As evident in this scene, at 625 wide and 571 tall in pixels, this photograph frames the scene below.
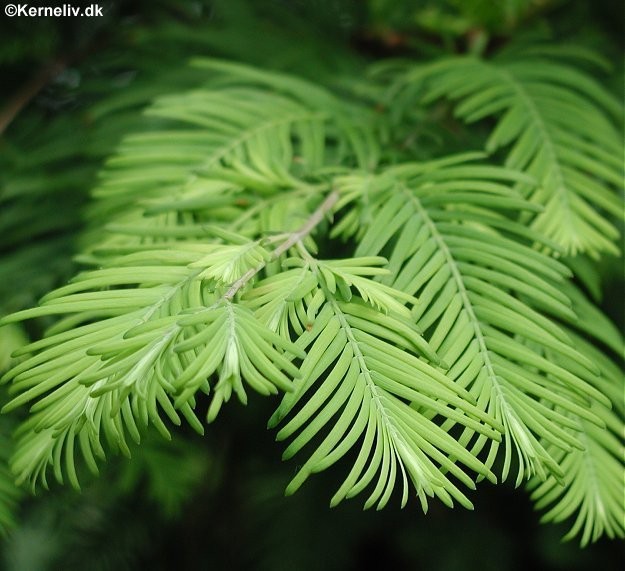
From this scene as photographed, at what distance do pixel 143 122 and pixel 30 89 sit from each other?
0.83 feet

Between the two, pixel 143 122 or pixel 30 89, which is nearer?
pixel 143 122

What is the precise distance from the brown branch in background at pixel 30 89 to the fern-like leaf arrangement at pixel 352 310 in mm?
339

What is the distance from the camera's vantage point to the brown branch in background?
0.86m

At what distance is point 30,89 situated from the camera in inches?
36.3

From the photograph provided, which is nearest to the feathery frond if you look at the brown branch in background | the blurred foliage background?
the blurred foliage background

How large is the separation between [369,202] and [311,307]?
0.57 ft

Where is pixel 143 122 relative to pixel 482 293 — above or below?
below

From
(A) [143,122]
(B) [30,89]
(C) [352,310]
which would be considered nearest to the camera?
(C) [352,310]

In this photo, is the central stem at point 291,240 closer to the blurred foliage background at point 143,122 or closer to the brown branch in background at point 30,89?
the blurred foliage background at point 143,122

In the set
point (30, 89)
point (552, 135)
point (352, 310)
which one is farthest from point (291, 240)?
point (30, 89)

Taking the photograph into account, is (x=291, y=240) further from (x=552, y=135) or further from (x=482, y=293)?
(x=552, y=135)

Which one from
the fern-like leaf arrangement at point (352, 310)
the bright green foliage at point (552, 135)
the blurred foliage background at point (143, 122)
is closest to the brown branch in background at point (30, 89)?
the blurred foliage background at point (143, 122)

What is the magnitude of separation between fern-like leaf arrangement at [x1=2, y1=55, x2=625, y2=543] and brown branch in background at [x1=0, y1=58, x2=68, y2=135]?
0.34 metres

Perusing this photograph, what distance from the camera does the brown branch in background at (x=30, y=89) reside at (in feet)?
2.82
